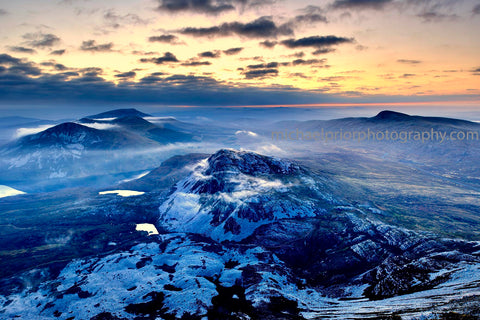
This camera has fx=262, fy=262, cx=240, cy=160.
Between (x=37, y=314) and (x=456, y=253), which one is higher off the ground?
(x=456, y=253)

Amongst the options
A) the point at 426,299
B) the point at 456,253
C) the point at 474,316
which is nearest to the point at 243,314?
the point at 426,299

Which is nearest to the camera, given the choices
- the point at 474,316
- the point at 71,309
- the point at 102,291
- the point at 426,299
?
the point at 474,316

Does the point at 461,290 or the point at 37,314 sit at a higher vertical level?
the point at 461,290

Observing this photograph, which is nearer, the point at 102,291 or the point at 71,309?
the point at 71,309

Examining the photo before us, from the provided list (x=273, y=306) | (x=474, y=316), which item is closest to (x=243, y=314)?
(x=273, y=306)

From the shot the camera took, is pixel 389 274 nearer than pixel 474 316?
No

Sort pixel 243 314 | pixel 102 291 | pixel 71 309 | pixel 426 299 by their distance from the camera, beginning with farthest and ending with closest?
pixel 102 291, pixel 71 309, pixel 243 314, pixel 426 299

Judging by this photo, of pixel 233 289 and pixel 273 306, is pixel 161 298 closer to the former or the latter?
pixel 233 289

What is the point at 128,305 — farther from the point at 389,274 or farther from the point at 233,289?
the point at 389,274

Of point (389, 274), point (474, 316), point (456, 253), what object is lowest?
point (389, 274)
